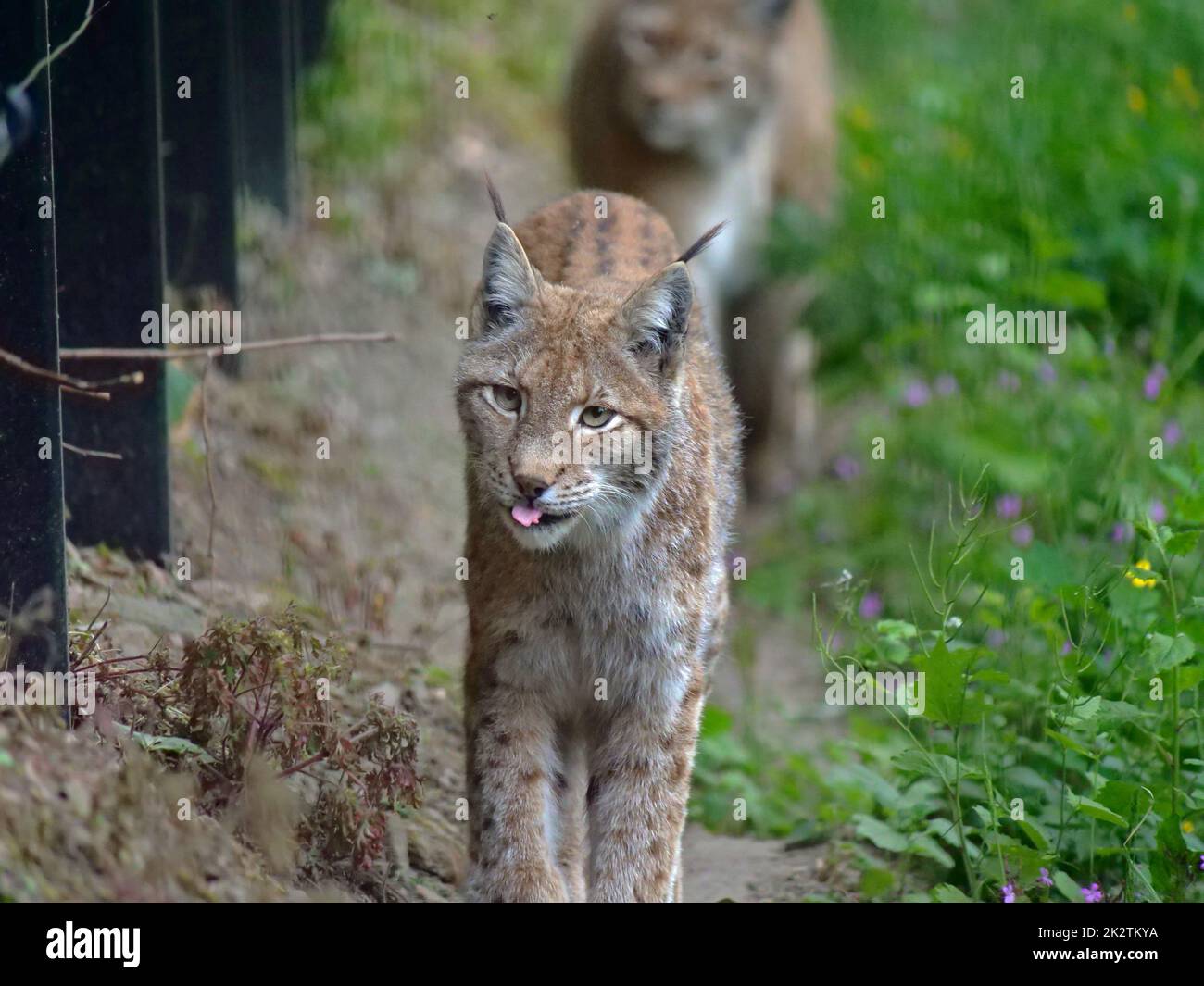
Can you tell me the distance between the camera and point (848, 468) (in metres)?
9.16

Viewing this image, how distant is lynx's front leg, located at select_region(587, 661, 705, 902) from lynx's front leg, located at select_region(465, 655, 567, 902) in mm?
145

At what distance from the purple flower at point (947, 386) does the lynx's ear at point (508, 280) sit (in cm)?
374

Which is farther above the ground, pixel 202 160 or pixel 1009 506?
pixel 202 160

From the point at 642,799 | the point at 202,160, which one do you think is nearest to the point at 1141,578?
the point at 642,799

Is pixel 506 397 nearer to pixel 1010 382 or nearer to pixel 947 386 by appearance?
pixel 1010 382

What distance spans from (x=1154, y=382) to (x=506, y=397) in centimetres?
304

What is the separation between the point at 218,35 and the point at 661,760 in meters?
3.94

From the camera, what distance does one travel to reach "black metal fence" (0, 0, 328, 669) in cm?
435

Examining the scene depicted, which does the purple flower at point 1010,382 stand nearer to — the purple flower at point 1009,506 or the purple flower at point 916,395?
the purple flower at point 916,395

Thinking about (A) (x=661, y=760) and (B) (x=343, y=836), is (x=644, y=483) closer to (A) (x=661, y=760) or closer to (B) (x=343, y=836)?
(A) (x=661, y=760)

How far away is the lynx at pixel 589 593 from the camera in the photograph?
181 inches

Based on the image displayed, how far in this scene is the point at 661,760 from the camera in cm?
477

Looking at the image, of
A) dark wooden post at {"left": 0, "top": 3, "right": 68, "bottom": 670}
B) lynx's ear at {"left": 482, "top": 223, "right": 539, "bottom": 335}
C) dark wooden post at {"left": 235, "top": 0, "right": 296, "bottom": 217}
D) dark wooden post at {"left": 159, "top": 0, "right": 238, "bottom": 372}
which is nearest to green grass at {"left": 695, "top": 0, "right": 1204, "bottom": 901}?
lynx's ear at {"left": 482, "top": 223, "right": 539, "bottom": 335}
